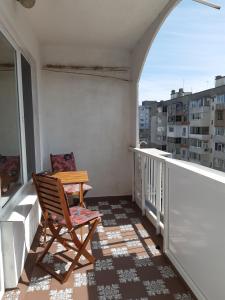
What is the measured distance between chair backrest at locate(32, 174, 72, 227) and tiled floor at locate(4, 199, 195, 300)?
50 cm

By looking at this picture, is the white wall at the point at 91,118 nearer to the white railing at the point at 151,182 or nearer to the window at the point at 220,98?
the white railing at the point at 151,182

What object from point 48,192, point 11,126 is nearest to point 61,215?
point 48,192

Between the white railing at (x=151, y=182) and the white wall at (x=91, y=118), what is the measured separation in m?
0.44

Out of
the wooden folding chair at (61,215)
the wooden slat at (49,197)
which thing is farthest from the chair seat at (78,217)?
the wooden slat at (49,197)

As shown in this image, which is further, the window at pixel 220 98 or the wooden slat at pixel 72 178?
the wooden slat at pixel 72 178

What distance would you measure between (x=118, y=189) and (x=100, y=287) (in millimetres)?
2514

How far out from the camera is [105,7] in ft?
9.03

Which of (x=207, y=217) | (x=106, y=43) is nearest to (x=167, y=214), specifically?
(x=207, y=217)

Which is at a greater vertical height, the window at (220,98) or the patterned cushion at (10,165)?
the window at (220,98)

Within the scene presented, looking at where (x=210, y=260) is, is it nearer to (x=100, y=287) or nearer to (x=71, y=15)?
(x=100, y=287)

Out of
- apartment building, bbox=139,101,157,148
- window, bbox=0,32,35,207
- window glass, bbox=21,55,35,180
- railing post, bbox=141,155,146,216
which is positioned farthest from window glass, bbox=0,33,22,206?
apartment building, bbox=139,101,157,148

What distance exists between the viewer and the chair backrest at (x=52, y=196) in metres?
2.05

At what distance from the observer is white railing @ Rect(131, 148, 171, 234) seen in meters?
2.81

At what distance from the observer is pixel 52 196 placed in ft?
7.04
